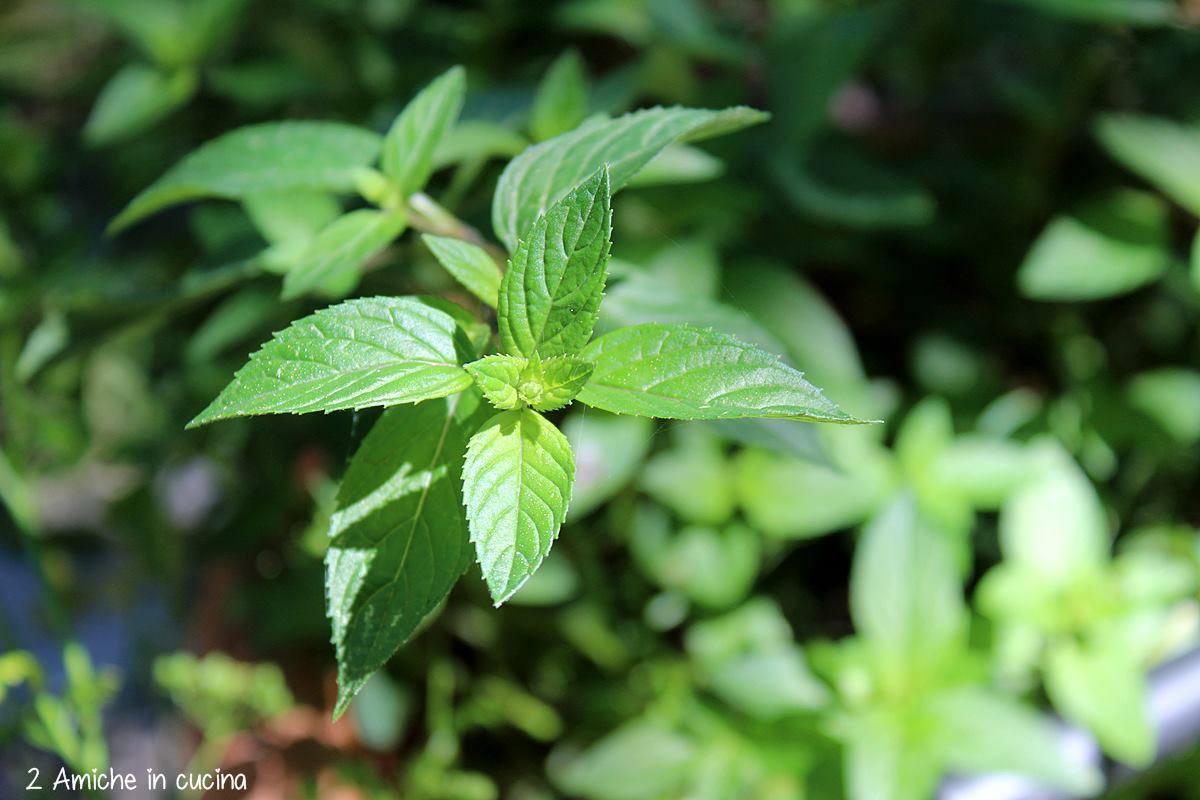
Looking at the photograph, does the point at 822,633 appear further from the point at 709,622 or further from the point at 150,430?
the point at 150,430

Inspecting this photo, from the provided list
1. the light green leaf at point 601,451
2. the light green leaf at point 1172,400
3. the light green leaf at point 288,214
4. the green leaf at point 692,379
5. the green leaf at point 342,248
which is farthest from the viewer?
the light green leaf at point 1172,400

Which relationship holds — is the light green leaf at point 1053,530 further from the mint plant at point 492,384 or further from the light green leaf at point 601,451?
the mint plant at point 492,384

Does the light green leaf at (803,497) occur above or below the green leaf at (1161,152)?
below

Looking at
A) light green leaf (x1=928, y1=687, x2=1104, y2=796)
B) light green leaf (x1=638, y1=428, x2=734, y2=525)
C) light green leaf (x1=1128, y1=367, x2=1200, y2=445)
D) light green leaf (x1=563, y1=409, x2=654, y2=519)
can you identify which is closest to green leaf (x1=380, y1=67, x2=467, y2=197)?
light green leaf (x1=563, y1=409, x2=654, y2=519)

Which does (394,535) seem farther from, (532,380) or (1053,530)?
(1053,530)

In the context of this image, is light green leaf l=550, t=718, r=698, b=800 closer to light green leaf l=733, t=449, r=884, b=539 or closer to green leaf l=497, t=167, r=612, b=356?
light green leaf l=733, t=449, r=884, b=539

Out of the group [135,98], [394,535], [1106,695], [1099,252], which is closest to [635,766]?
[1106,695]

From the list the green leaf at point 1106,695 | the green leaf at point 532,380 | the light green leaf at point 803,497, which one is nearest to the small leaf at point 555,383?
the green leaf at point 532,380
